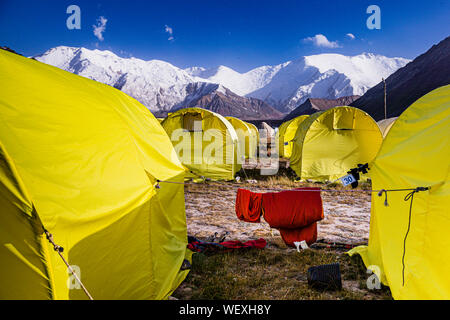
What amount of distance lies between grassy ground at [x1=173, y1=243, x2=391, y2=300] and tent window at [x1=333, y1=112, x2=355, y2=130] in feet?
23.4

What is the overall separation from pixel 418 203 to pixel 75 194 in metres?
3.46

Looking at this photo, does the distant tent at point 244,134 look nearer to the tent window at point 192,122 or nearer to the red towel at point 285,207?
the tent window at point 192,122

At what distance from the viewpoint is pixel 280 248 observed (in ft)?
15.8

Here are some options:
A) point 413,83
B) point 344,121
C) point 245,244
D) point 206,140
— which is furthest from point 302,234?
point 413,83

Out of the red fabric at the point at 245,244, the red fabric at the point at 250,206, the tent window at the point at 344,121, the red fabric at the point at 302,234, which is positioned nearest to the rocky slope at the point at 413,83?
the tent window at the point at 344,121

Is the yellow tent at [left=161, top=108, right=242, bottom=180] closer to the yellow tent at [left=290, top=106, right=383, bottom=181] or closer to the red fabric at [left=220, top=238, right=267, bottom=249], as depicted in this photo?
the yellow tent at [left=290, top=106, right=383, bottom=181]

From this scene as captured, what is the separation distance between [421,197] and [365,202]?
19.7ft

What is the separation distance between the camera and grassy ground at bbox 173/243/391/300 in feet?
11.1

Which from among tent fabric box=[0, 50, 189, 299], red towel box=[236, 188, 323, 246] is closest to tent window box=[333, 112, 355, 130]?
red towel box=[236, 188, 323, 246]

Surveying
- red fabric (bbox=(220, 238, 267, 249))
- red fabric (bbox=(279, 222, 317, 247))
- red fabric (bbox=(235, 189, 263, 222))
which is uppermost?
red fabric (bbox=(235, 189, 263, 222))

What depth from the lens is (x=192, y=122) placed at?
10.9 meters

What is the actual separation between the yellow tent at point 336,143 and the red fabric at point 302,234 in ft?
20.4
